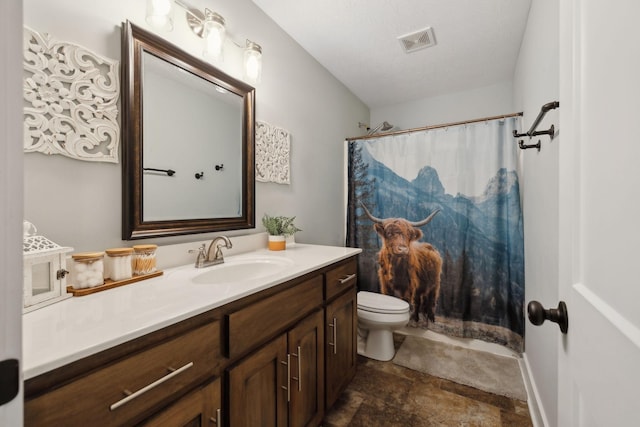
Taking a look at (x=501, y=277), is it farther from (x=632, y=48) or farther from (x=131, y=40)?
(x=131, y=40)

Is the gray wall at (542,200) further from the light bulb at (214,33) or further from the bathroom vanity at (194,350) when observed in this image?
the light bulb at (214,33)

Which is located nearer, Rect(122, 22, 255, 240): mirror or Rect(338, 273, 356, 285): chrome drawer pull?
Rect(122, 22, 255, 240): mirror

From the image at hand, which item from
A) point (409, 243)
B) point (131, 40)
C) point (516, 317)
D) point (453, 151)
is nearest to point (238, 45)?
A: point (131, 40)

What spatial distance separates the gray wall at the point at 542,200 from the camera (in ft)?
3.81

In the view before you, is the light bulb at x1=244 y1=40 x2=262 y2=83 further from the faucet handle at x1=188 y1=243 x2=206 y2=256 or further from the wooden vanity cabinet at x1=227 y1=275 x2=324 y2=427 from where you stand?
the wooden vanity cabinet at x1=227 y1=275 x2=324 y2=427

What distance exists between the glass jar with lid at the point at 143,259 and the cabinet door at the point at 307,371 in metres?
0.63

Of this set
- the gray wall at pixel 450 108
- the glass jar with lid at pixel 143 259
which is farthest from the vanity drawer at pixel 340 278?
the gray wall at pixel 450 108

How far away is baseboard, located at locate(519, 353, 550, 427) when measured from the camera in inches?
53.5

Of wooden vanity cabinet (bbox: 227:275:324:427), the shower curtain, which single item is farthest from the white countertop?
the shower curtain

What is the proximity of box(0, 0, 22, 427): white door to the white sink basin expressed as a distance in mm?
874

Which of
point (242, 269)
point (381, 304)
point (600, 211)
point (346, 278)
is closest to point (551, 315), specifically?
point (600, 211)

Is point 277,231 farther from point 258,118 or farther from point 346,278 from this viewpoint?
point 258,118

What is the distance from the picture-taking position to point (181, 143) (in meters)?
1.32

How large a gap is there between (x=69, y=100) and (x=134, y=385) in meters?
0.95
